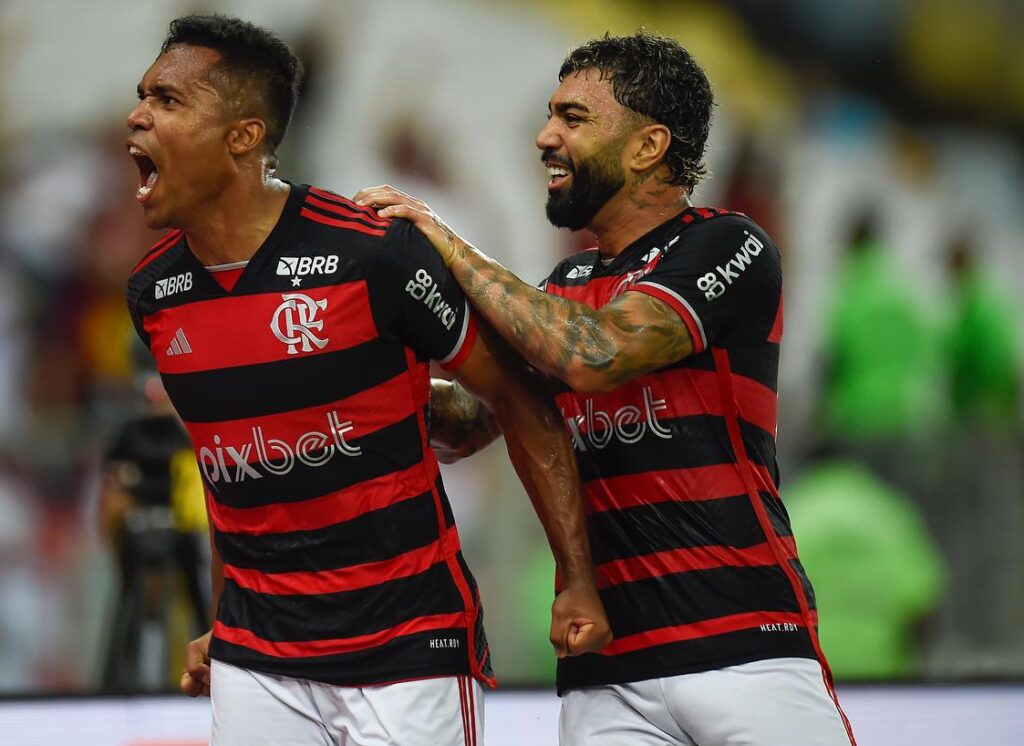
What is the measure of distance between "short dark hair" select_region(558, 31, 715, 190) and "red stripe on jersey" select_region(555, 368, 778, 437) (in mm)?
449

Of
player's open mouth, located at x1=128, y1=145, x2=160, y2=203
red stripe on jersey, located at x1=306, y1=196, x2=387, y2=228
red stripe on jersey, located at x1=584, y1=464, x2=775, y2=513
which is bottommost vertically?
red stripe on jersey, located at x1=584, y1=464, x2=775, y2=513

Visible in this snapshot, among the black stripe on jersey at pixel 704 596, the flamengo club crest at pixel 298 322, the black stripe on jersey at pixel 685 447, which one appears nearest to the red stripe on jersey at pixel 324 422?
the flamengo club crest at pixel 298 322

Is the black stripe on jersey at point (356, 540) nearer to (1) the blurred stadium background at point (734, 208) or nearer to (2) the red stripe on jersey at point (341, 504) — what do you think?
(2) the red stripe on jersey at point (341, 504)

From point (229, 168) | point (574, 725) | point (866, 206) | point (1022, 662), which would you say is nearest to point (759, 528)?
point (574, 725)

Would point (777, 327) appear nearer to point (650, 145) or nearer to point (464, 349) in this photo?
point (650, 145)

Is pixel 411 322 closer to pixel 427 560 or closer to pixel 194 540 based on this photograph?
pixel 427 560

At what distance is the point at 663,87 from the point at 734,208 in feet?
13.2

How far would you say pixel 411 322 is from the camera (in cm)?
223

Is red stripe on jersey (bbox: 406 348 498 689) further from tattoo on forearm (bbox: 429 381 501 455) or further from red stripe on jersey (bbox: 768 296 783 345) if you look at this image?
red stripe on jersey (bbox: 768 296 783 345)

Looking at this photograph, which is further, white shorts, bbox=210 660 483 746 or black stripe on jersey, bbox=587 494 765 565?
black stripe on jersey, bbox=587 494 765 565

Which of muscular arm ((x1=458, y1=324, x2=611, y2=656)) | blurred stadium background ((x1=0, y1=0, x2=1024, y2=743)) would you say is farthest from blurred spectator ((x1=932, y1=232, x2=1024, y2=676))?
muscular arm ((x1=458, y1=324, x2=611, y2=656))

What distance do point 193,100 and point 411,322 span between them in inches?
22.3

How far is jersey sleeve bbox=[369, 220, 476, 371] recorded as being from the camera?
2213 mm

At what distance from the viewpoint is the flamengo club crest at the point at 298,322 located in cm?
219
